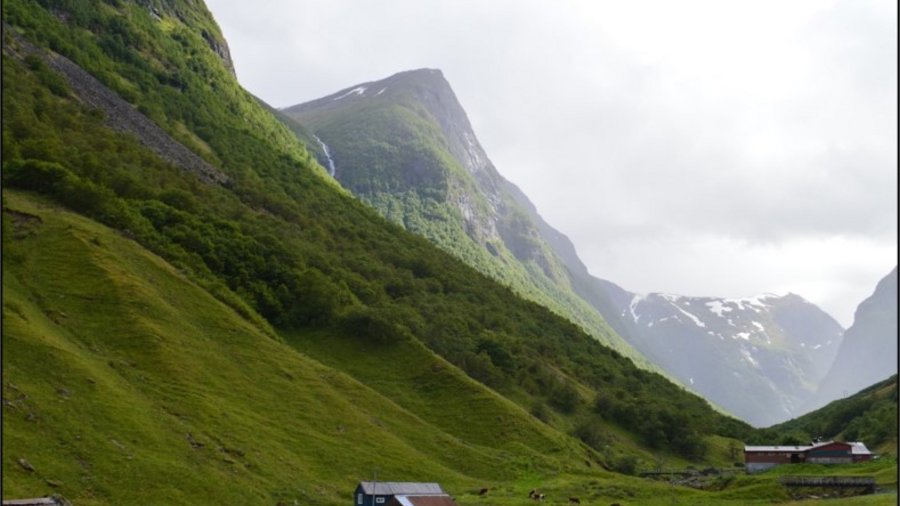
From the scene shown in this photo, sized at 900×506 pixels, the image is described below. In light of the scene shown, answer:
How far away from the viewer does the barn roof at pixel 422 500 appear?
72.2 metres

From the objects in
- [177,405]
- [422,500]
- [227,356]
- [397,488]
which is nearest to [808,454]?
[422,500]

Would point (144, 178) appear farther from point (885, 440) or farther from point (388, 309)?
point (885, 440)

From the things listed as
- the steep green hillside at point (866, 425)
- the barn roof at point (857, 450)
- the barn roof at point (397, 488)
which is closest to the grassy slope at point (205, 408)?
the barn roof at point (397, 488)

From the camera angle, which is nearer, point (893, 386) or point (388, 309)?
point (388, 309)

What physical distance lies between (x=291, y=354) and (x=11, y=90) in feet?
278

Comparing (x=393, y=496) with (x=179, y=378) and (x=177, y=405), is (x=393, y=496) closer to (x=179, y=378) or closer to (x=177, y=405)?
(x=177, y=405)

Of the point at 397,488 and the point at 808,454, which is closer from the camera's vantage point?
the point at 397,488

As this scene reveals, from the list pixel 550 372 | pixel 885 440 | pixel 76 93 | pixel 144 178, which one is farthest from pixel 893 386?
pixel 76 93

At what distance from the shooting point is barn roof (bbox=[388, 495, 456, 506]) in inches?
2842

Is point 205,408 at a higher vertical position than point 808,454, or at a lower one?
lower

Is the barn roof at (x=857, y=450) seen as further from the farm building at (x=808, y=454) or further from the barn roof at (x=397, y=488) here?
the barn roof at (x=397, y=488)

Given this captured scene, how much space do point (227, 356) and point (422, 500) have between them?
37.4 metres

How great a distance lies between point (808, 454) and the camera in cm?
12938

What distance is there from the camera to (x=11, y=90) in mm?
151000
